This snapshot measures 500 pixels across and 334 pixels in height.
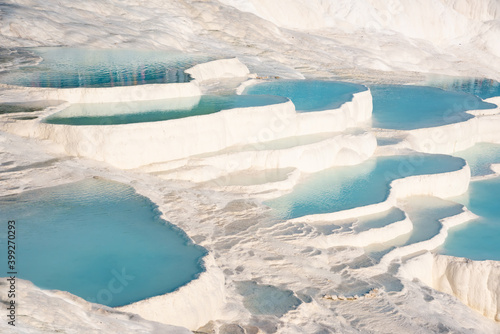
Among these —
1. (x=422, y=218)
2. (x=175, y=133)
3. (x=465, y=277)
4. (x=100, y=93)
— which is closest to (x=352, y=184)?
(x=422, y=218)

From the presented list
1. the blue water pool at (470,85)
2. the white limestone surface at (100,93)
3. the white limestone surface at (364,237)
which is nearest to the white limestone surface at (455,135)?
the blue water pool at (470,85)

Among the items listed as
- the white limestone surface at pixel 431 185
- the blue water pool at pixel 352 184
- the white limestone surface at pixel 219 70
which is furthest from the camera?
the white limestone surface at pixel 219 70

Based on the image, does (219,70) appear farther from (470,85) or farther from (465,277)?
(470,85)

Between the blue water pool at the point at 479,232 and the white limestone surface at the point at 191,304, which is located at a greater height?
the white limestone surface at the point at 191,304

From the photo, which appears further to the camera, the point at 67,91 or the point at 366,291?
the point at 67,91

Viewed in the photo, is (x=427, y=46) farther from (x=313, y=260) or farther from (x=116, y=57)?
(x=313, y=260)

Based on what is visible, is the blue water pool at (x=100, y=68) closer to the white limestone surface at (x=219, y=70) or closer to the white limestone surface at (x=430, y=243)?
the white limestone surface at (x=219, y=70)

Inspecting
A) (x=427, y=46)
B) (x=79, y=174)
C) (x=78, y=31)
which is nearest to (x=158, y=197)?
(x=79, y=174)
